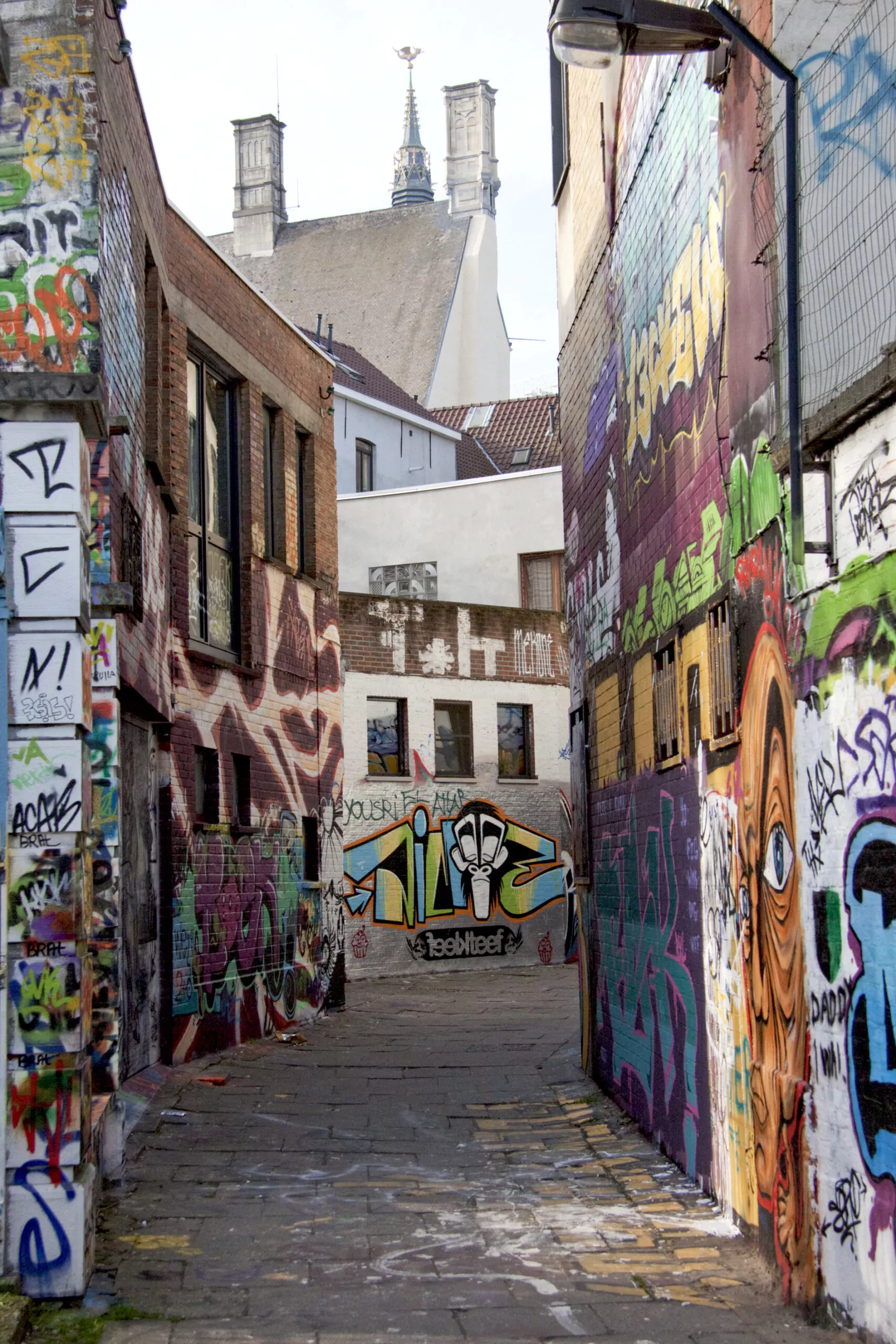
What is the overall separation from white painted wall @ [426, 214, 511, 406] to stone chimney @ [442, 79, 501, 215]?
75.3 inches

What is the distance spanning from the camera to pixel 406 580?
29484 mm

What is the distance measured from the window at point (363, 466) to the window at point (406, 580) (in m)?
2.64

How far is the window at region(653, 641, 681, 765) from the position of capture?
8.31 m

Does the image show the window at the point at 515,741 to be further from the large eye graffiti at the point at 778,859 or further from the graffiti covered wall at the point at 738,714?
the large eye graffiti at the point at 778,859

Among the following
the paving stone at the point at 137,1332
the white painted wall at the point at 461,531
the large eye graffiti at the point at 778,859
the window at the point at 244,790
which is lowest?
the paving stone at the point at 137,1332

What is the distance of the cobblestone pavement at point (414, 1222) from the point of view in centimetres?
561

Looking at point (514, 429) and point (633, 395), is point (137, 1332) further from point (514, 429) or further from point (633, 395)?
point (514, 429)

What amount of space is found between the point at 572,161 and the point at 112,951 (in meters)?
7.69

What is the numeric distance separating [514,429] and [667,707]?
28898 millimetres

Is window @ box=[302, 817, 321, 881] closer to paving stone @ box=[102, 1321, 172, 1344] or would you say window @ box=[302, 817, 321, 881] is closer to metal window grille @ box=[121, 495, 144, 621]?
metal window grille @ box=[121, 495, 144, 621]

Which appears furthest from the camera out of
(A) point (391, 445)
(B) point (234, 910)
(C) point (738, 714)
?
(A) point (391, 445)

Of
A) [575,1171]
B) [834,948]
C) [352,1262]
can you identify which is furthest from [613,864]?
[834,948]

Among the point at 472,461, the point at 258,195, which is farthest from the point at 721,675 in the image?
the point at 258,195

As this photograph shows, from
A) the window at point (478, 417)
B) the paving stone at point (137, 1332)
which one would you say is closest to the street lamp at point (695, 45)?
the paving stone at point (137, 1332)
